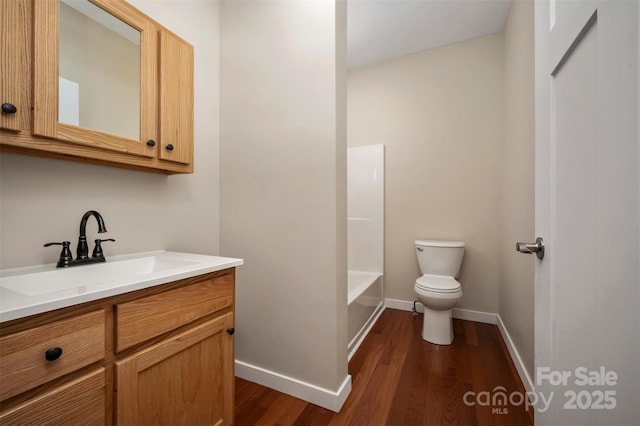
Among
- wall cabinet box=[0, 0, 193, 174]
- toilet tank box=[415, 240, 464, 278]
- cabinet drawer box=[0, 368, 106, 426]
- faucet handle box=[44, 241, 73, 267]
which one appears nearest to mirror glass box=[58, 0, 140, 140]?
wall cabinet box=[0, 0, 193, 174]

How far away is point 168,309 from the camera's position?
89 cm

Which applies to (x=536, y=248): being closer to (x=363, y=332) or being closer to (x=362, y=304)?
(x=362, y=304)

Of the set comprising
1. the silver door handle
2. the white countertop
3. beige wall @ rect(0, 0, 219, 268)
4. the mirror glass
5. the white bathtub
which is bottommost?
the white bathtub

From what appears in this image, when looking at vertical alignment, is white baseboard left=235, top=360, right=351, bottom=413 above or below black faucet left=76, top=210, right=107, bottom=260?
below

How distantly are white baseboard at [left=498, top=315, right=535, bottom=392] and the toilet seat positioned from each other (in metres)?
0.49

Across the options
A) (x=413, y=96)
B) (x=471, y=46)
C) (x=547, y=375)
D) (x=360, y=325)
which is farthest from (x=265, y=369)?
(x=471, y=46)

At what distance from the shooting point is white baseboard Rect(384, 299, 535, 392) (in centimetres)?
155

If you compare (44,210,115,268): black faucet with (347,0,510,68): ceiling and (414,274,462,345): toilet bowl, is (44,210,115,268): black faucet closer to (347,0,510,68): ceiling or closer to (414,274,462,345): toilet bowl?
(414,274,462,345): toilet bowl

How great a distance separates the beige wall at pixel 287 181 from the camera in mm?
1379

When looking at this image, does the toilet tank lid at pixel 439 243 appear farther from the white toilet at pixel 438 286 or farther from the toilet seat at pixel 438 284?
the toilet seat at pixel 438 284

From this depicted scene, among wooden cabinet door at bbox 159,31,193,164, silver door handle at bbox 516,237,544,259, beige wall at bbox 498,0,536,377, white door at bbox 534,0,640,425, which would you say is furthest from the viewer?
beige wall at bbox 498,0,536,377

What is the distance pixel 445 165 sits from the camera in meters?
2.56

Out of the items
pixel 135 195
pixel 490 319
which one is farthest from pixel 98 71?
pixel 490 319

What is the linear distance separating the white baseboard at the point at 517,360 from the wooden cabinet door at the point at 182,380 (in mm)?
1591
